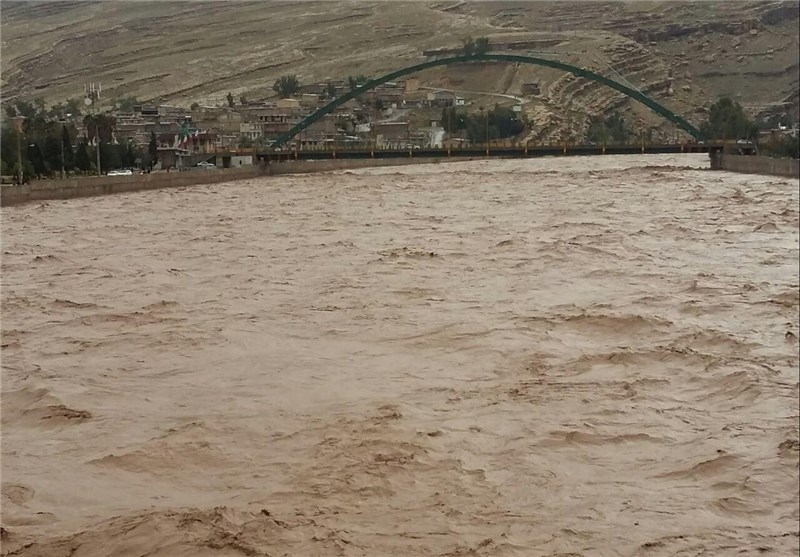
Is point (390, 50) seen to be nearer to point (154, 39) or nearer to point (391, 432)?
point (154, 39)

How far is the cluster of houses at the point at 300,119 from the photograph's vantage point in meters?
76.6

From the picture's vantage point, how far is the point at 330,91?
113375 mm

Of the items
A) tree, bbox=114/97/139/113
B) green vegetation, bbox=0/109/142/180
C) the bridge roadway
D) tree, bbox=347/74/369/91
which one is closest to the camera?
green vegetation, bbox=0/109/142/180

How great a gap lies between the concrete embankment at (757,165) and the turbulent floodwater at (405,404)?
23115mm

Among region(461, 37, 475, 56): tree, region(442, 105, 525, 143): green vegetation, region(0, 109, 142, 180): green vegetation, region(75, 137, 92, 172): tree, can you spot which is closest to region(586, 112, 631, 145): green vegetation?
region(442, 105, 525, 143): green vegetation

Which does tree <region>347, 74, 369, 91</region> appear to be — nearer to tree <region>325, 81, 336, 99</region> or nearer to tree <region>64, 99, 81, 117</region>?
tree <region>325, 81, 336, 99</region>

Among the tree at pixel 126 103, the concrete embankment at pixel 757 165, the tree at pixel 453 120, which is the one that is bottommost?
the concrete embankment at pixel 757 165

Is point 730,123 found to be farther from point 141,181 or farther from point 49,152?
point 49,152

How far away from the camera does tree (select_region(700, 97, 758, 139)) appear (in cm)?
6358

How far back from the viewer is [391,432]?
6203 mm

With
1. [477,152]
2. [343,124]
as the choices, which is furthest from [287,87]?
[477,152]

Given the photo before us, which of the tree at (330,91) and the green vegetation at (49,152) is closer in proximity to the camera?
the green vegetation at (49,152)

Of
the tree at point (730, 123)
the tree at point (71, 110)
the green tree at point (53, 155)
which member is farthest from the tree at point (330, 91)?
the green tree at point (53, 155)

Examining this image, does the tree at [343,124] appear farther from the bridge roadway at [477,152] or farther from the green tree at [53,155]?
the green tree at [53,155]
